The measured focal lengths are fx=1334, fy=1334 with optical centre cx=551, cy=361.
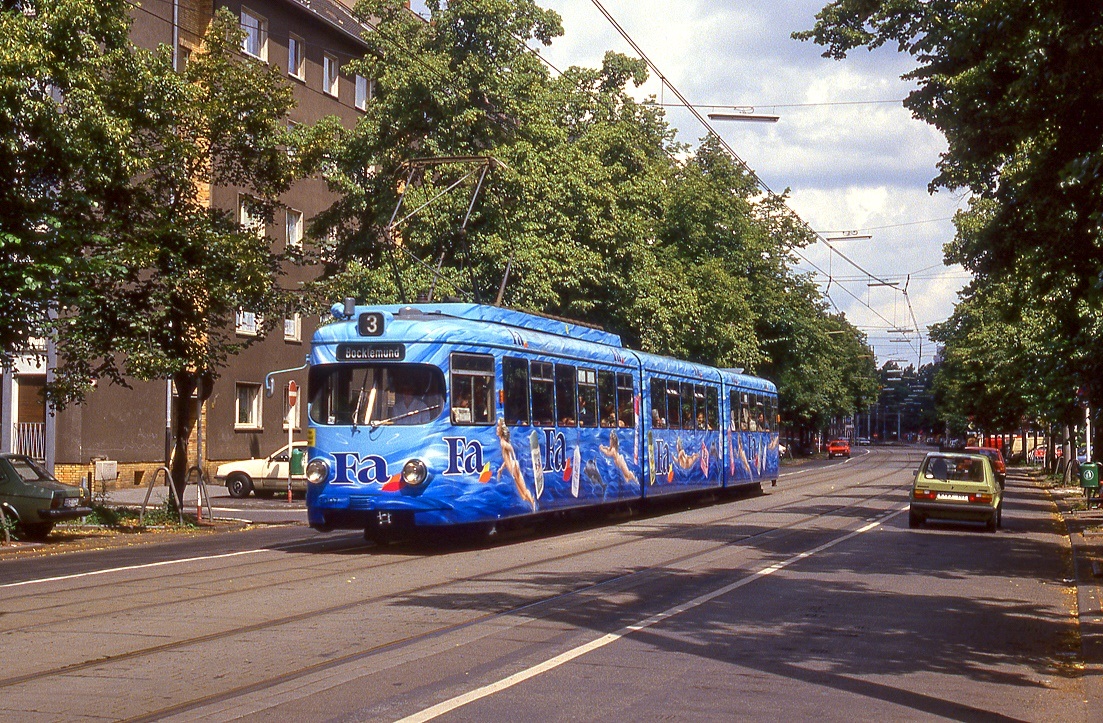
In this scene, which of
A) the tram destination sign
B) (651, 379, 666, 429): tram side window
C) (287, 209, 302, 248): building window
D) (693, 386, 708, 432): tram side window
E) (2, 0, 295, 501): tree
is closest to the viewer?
the tram destination sign

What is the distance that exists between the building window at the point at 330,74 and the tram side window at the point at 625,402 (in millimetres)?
25933

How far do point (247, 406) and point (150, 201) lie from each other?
70.6ft

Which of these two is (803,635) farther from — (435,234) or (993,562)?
(435,234)

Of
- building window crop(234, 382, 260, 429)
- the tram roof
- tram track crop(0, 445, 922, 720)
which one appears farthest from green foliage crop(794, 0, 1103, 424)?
building window crop(234, 382, 260, 429)

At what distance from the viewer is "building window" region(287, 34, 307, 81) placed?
146 ft

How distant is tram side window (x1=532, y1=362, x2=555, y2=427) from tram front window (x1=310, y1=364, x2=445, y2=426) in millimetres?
2739

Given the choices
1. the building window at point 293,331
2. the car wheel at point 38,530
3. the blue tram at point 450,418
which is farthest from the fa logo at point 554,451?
the building window at point 293,331

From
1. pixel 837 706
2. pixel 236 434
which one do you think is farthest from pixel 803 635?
pixel 236 434

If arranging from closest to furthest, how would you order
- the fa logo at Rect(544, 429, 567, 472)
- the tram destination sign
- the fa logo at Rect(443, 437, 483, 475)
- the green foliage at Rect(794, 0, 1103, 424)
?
the green foliage at Rect(794, 0, 1103, 424) → the fa logo at Rect(443, 437, 483, 475) → the tram destination sign → the fa logo at Rect(544, 429, 567, 472)

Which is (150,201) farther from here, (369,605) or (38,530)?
(369,605)

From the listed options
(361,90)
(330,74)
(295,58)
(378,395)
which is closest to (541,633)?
(378,395)

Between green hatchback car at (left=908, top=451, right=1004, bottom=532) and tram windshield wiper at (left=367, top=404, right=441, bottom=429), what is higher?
tram windshield wiper at (left=367, top=404, right=441, bottom=429)

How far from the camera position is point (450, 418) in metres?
17.7

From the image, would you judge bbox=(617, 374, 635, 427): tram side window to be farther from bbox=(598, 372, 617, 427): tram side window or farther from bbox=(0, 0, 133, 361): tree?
bbox=(0, 0, 133, 361): tree
